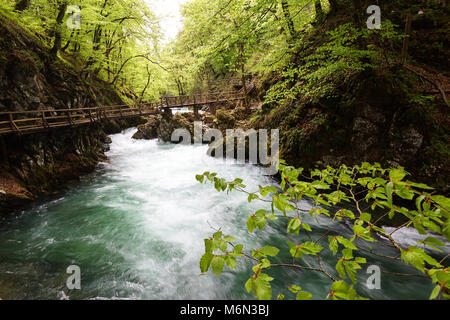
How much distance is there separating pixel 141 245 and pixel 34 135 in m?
7.39

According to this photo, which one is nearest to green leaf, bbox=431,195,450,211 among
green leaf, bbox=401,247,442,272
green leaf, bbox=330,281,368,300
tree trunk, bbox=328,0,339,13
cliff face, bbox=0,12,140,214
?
green leaf, bbox=401,247,442,272

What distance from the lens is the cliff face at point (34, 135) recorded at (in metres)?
7.33

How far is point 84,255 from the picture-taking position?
16.3 ft

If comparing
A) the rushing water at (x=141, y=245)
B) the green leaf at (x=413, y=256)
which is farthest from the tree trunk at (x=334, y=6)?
the green leaf at (x=413, y=256)

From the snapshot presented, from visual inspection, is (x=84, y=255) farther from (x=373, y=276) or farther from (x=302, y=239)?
(x=373, y=276)

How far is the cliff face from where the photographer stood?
733 centimetres

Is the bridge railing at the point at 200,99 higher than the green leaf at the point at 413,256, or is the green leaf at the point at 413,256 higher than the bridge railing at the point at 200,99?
the bridge railing at the point at 200,99

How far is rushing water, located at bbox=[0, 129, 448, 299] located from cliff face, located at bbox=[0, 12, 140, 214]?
995 mm

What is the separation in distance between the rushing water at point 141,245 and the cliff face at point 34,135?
1.00 m

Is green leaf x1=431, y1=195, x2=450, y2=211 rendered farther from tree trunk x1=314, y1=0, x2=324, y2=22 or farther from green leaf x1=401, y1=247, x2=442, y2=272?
tree trunk x1=314, y1=0, x2=324, y2=22

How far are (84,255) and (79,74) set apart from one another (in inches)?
518

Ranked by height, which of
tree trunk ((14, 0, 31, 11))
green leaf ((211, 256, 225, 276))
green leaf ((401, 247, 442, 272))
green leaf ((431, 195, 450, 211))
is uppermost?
tree trunk ((14, 0, 31, 11))

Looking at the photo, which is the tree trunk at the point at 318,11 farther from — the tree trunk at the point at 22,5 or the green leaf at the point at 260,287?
the tree trunk at the point at 22,5
